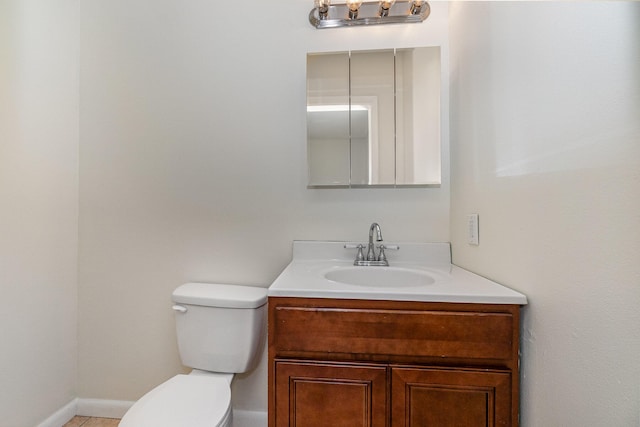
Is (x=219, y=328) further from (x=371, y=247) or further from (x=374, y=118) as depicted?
(x=374, y=118)

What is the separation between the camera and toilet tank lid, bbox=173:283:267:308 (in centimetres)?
126

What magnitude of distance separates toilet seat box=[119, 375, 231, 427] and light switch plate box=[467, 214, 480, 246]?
1.13 m

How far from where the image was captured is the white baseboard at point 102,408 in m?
1.53

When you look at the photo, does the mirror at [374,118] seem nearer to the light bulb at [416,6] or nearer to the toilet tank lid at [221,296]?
the light bulb at [416,6]

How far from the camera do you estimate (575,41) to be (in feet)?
2.17

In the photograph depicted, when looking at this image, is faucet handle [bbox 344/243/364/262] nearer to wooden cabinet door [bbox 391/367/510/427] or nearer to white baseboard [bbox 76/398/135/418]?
wooden cabinet door [bbox 391/367/510/427]

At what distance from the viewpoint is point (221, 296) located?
1284 millimetres

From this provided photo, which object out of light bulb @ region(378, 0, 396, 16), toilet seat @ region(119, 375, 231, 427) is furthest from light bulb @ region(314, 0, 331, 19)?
toilet seat @ region(119, 375, 231, 427)

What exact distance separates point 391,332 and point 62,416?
177cm

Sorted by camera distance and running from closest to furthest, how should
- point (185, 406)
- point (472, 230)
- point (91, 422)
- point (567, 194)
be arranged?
point (567, 194)
point (185, 406)
point (472, 230)
point (91, 422)

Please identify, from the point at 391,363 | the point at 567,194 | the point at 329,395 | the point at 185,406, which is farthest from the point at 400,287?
the point at 185,406

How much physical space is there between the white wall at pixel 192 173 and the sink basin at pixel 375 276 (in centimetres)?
22

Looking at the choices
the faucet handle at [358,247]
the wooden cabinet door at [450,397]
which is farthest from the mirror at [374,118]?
the wooden cabinet door at [450,397]

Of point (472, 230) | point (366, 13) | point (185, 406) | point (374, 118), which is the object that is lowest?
point (185, 406)
